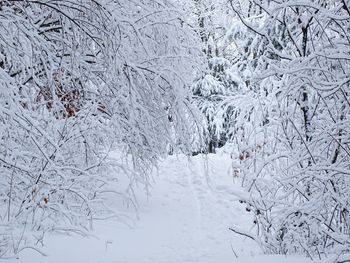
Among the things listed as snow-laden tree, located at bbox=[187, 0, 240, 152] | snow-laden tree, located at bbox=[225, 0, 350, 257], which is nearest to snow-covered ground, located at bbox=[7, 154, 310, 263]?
snow-laden tree, located at bbox=[225, 0, 350, 257]

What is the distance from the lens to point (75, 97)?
6.46 metres

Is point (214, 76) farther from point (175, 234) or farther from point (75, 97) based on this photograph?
point (75, 97)

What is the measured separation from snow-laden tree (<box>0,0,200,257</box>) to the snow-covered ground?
39 centimetres

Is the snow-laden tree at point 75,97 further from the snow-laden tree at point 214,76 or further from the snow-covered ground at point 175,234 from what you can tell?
the snow-laden tree at point 214,76

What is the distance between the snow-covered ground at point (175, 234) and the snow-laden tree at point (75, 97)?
1.28ft

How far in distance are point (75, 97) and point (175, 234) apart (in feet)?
11.2

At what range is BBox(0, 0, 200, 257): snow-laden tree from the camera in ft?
13.3

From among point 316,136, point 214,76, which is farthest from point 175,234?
point 214,76

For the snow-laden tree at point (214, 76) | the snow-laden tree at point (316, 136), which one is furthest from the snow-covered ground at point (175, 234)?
the snow-laden tree at point (214, 76)

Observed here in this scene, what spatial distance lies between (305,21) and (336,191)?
5.75ft

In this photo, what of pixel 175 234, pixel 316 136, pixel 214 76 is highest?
pixel 214 76

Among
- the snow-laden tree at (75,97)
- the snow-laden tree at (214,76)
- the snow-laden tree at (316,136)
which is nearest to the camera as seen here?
the snow-laden tree at (316,136)

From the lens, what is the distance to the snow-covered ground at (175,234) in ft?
18.5

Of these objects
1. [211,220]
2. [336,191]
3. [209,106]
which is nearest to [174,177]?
[211,220]
